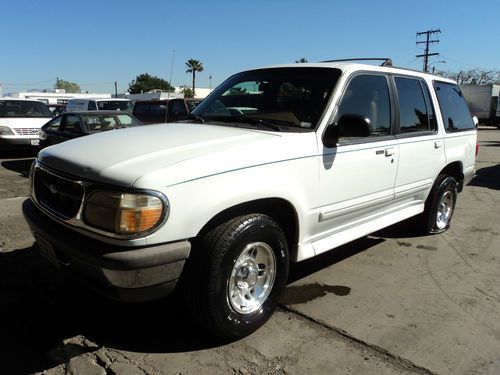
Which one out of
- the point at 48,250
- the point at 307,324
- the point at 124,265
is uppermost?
the point at 124,265

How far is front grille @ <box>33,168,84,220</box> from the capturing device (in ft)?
9.69

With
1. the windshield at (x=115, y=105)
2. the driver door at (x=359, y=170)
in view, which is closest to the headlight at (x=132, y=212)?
the driver door at (x=359, y=170)

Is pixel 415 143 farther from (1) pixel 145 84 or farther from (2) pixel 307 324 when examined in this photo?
(1) pixel 145 84

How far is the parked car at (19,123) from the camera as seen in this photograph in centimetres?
1270

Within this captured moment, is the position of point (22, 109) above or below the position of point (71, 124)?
above

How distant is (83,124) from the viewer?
1037 cm

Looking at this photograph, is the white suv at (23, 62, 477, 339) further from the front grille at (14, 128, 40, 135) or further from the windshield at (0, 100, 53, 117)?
the windshield at (0, 100, 53, 117)

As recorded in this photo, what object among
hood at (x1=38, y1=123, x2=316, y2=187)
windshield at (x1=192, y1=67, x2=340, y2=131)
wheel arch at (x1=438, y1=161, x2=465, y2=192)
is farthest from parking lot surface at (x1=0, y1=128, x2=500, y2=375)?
windshield at (x1=192, y1=67, x2=340, y2=131)

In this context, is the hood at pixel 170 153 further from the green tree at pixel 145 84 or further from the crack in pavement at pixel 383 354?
the green tree at pixel 145 84

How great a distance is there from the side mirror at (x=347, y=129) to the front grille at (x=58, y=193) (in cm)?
185

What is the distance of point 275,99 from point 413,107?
1.64 meters

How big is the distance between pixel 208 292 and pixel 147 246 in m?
0.52

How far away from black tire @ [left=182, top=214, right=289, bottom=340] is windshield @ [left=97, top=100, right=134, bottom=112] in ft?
53.8

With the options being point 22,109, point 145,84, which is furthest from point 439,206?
point 145,84
